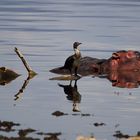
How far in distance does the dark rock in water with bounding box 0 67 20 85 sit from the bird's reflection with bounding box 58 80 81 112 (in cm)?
115

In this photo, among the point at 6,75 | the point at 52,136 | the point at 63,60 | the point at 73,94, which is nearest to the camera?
the point at 52,136

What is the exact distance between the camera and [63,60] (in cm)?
2116

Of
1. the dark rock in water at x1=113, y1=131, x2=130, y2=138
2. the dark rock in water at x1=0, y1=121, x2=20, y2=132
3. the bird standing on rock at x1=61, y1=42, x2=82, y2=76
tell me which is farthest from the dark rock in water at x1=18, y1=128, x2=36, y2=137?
the bird standing on rock at x1=61, y1=42, x2=82, y2=76

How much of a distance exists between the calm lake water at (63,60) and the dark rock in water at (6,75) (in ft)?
0.65

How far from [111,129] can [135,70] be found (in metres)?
6.89

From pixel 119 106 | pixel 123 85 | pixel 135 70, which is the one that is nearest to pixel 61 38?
pixel 135 70

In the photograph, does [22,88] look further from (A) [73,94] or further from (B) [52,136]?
(B) [52,136]

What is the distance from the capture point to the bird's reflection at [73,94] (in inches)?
585

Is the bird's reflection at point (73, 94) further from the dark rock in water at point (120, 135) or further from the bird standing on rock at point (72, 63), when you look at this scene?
the dark rock in water at point (120, 135)

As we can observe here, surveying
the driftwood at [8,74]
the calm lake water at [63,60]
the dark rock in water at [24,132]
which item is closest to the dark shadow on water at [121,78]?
the calm lake water at [63,60]

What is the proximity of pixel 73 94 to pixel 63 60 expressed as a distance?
491 centimetres

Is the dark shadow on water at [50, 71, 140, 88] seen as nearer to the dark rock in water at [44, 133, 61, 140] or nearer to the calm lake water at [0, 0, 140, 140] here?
the calm lake water at [0, 0, 140, 140]

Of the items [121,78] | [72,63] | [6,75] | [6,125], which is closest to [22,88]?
[6,75]

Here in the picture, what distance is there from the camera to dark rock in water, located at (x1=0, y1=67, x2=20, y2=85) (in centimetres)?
1780
